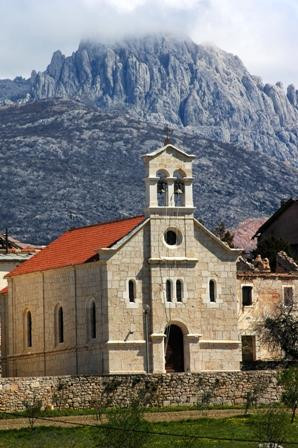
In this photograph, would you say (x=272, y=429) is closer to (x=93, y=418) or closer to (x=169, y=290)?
(x=93, y=418)

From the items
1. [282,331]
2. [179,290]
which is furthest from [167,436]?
[282,331]

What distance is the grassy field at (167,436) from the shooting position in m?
78.4

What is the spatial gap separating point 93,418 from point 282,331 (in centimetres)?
2707

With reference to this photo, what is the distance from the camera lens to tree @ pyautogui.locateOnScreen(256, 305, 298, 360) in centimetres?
11256

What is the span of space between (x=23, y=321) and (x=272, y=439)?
35.5 m

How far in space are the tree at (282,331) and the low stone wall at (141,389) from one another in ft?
49.0

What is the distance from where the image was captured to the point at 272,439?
7781cm

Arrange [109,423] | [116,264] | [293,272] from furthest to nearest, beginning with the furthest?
[293,272]
[116,264]
[109,423]

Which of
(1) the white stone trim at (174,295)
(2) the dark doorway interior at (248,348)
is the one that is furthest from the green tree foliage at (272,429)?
(2) the dark doorway interior at (248,348)

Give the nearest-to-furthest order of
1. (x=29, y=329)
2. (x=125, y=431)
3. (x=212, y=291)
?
(x=125, y=431)
(x=212, y=291)
(x=29, y=329)

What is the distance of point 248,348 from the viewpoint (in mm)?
115688

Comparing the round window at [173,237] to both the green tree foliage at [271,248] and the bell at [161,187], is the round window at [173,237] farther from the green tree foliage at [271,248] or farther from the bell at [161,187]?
the green tree foliage at [271,248]

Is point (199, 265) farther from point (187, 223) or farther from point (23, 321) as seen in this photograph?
point (23, 321)

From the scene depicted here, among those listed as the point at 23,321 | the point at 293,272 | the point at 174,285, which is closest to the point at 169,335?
the point at 174,285
